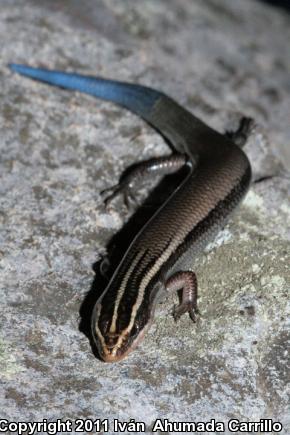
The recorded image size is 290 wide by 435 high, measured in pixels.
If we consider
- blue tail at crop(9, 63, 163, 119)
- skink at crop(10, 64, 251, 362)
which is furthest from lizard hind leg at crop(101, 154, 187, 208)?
blue tail at crop(9, 63, 163, 119)

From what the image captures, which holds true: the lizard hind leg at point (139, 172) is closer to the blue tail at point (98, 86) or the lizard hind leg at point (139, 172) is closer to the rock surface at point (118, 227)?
the rock surface at point (118, 227)

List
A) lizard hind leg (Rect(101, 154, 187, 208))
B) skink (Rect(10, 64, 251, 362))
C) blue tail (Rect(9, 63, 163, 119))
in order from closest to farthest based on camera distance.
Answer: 1. skink (Rect(10, 64, 251, 362))
2. lizard hind leg (Rect(101, 154, 187, 208))
3. blue tail (Rect(9, 63, 163, 119))

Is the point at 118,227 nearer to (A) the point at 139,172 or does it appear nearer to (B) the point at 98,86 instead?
(A) the point at 139,172

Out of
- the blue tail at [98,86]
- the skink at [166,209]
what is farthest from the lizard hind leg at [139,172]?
the blue tail at [98,86]

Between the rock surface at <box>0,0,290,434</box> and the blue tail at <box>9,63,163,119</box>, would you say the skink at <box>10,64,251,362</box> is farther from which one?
the rock surface at <box>0,0,290,434</box>

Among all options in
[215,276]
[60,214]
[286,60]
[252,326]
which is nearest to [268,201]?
[215,276]
